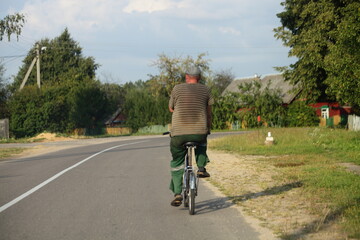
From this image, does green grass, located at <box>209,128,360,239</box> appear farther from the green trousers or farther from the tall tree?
the tall tree

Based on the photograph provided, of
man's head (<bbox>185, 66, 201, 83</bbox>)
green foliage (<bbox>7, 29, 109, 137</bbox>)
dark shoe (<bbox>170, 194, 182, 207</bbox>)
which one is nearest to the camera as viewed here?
dark shoe (<bbox>170, 194, 182, 207</bbox>)

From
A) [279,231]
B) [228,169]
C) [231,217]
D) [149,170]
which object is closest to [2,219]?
[231,217]

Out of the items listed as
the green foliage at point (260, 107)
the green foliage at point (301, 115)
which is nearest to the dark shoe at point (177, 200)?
the green foliage at point (301, 115)

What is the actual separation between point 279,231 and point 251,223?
1.85 feet

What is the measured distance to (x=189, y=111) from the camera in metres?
6.85

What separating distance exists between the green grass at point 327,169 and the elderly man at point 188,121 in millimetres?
1971

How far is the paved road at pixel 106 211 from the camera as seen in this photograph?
5702 millimetres

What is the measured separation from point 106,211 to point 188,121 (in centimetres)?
172

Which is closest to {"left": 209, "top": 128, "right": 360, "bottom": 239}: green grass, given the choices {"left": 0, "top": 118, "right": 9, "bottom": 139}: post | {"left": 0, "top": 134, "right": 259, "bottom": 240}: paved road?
{"left": 0, "top": 134, "right": 259, "bottom": 240}: paved road

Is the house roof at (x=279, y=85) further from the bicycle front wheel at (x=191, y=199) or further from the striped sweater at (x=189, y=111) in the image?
the bicycle front wheel at (x=191, y=199)

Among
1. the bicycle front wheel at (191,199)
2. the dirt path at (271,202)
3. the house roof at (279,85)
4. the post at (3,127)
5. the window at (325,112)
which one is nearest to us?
the dirt path at (271,202)

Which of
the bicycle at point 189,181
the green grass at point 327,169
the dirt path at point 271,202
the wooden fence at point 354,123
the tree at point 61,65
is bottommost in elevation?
the dirt path at point 271,202

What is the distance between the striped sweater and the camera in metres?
6.81

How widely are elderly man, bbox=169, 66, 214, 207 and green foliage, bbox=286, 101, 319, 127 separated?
4275 centimetres
